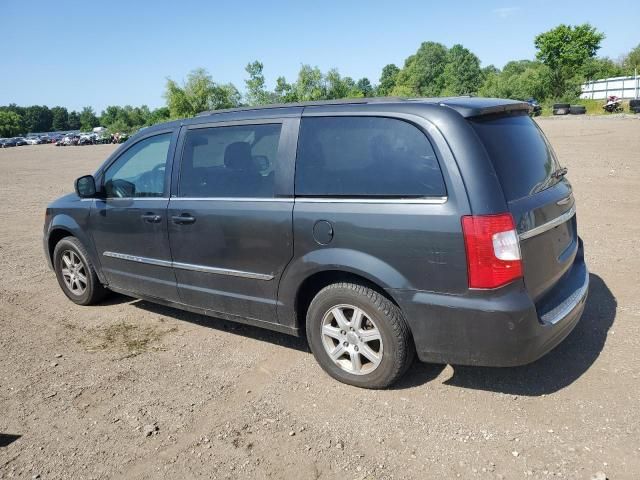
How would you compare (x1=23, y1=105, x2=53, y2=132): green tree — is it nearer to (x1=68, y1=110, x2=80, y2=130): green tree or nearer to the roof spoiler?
(x1=68, y1=110, x2=80, y2=130): green tree

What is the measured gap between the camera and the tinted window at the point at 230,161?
3.87 m

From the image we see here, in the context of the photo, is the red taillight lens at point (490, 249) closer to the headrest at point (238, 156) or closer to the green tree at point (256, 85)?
the headrest at point (238, 156)

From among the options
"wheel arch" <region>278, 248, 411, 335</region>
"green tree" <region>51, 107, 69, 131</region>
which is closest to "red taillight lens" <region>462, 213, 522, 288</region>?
"wheel arch" <region>278, 248, 411, 335</region>

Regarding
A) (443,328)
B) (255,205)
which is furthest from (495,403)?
(255,205)

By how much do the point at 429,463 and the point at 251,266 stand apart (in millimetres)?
1812

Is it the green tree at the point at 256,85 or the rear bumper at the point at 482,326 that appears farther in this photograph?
the green tree at the point at 256,85

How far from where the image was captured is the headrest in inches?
157

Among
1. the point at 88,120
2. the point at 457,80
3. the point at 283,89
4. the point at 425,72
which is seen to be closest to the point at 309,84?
the point at 283,89

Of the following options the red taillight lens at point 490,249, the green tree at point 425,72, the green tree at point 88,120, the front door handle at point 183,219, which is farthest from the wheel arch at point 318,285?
the green tree at point 88,120

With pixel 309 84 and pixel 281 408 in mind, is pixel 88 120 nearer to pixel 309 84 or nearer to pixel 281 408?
pixel 309 84

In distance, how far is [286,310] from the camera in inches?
150

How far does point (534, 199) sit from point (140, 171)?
130 inches

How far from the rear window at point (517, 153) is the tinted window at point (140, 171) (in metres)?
2.65

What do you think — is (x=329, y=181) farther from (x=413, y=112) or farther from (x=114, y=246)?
(x=114, y=246)
